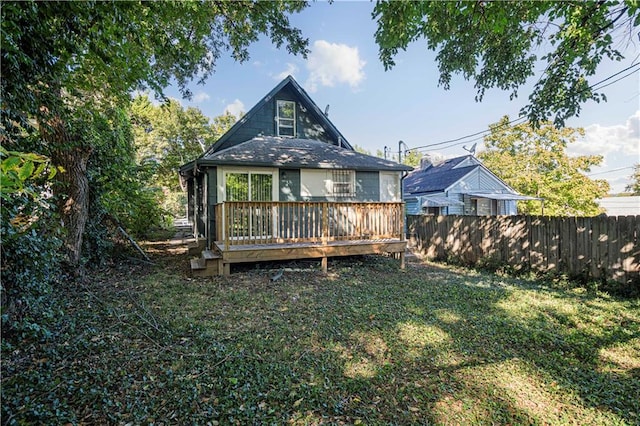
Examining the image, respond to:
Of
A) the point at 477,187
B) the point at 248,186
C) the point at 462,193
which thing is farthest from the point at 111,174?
the point at 477,187

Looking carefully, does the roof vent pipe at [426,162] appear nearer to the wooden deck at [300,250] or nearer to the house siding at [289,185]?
the house siding at [289,185]

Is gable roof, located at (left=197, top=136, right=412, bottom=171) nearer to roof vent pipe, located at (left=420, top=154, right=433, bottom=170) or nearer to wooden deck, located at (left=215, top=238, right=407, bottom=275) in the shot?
wooden deck, located at (left=215, top=238, right=407, bottom=275)

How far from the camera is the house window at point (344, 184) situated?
9.91m

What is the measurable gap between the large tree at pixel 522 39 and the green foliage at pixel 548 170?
12159mm

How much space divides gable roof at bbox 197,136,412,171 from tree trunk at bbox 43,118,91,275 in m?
2.49

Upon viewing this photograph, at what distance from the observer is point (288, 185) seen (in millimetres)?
9266

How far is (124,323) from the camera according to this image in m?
4.00

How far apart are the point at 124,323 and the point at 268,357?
2.21 meters

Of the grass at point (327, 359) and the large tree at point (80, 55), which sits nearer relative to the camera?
the grass at point (327, 359)

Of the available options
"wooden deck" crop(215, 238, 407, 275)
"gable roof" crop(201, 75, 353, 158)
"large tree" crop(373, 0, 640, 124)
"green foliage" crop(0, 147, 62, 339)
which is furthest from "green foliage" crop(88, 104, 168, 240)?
"large tree" crop(373, 0, 640, 124)

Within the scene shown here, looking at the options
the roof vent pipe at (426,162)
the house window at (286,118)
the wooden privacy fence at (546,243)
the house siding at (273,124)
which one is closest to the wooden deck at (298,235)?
the wooden privacy fence at (546,243)

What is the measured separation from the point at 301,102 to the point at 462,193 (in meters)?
11.9

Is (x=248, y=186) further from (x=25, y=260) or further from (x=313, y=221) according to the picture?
(x=25, y=260)

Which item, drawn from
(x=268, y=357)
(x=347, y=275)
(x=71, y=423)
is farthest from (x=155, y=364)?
(x=347, y=275)
